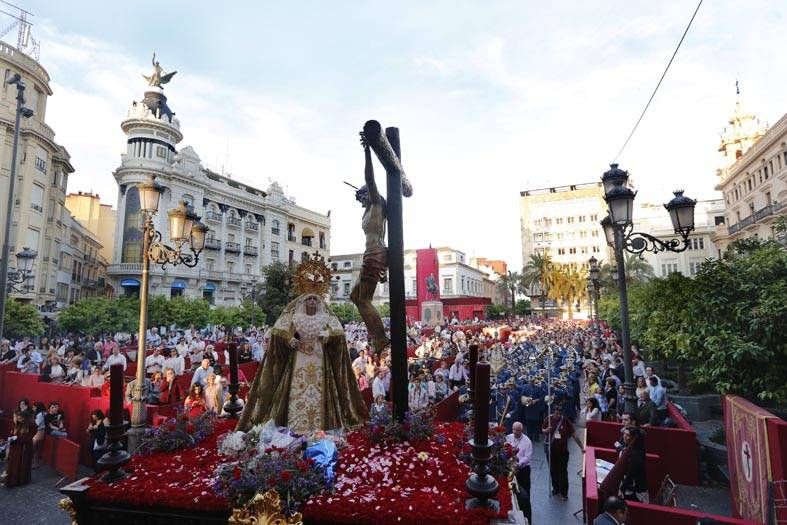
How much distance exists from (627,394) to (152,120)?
150 feet

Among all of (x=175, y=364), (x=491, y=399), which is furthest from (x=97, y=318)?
(x=491, y=399)

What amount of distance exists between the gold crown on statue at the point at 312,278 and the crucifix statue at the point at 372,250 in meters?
0.64

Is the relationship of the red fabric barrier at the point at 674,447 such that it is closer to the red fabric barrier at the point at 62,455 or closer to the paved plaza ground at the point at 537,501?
the paved plaza ground at the point at 537,501

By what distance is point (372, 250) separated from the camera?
19.5 ft

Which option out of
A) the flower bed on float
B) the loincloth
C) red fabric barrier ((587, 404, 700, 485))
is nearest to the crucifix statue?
the loincloth

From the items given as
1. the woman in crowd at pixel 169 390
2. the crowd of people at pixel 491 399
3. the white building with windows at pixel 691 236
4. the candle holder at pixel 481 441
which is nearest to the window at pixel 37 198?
the crowd of people at pixel 491 399

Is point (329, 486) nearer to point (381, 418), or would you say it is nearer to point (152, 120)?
point (381, 418)

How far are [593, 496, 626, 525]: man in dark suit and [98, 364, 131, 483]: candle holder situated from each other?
490 centimetres

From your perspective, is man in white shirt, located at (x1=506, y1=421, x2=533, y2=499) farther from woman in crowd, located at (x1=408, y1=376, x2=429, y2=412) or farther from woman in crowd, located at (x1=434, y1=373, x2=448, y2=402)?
woman in crowd, located at (x1=434, y1=373, x2=448, y2=402)

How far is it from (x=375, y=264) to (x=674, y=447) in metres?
7.36

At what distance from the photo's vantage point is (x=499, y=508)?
377 centimetres

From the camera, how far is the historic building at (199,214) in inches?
1598

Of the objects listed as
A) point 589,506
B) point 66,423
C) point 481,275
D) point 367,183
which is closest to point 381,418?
point 589,506

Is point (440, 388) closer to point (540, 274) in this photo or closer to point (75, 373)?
point (75, 373)
